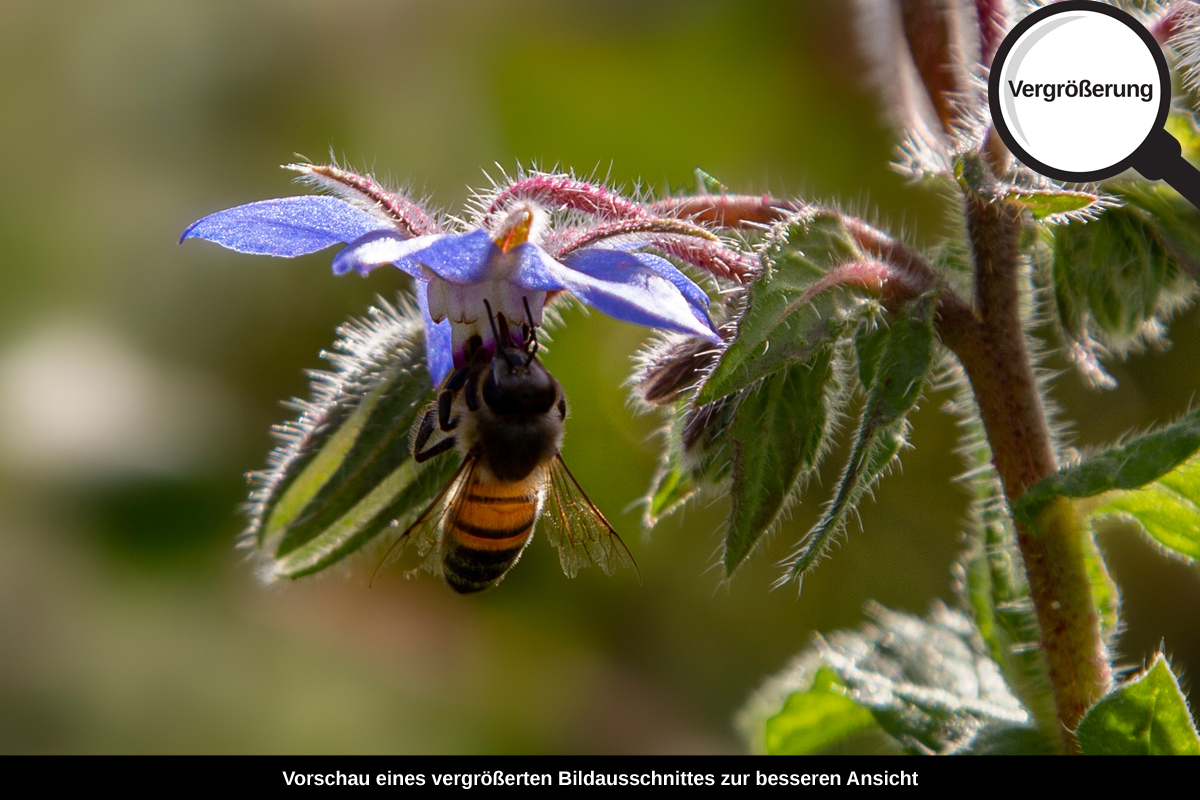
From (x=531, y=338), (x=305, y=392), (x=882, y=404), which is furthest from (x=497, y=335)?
(x=305, y=392)

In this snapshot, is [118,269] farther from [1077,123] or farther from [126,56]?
[1077,123]

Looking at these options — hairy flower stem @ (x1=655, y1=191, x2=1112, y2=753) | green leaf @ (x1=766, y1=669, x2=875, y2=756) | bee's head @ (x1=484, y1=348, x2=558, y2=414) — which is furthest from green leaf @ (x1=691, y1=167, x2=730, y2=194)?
green leaf @ (x1=766, y1=669, x2=875, y2=756)

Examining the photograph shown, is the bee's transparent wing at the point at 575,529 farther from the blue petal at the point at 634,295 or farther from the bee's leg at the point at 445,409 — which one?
the blue petal at the point at 634,295

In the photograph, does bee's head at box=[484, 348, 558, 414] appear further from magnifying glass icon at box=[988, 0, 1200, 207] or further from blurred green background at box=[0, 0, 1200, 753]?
blurred green background at box=[0, 0, 1200, 753]

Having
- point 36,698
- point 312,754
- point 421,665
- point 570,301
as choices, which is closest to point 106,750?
point 36,698

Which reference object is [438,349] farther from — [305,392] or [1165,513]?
[305,392]

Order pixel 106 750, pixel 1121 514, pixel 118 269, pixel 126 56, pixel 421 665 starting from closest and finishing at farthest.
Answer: pixel 1121 514 < pixel 106 750 < pixel 421 665 < pixel 118 269 < pixel 126 56
